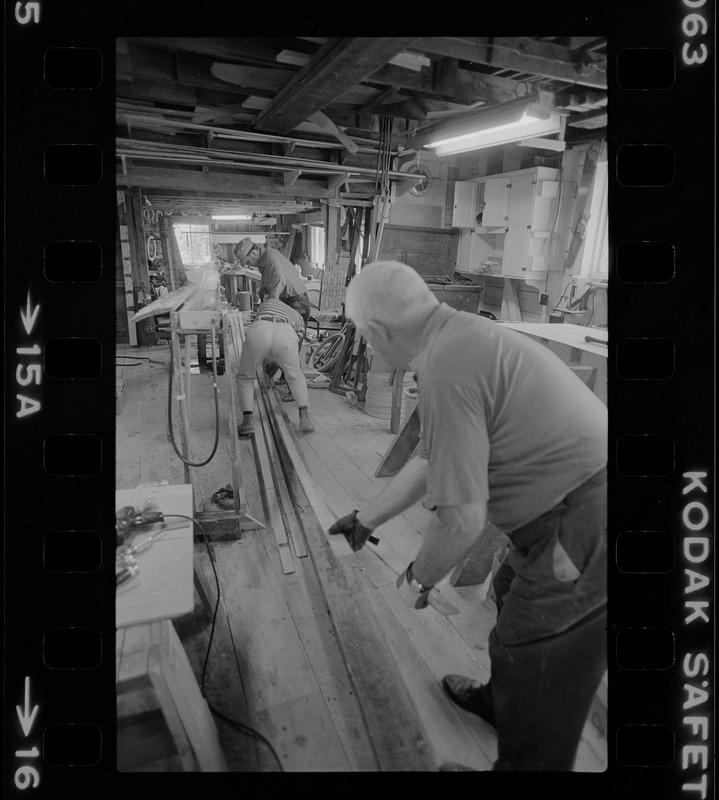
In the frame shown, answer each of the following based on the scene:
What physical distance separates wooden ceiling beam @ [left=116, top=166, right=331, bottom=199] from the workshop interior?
0.01m

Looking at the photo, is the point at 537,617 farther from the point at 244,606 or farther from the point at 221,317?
the point at 221,317

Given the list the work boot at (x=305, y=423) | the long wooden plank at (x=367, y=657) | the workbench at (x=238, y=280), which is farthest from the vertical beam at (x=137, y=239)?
the long wooden plank at (x=367, y=657)

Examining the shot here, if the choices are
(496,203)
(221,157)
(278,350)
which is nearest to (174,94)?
(221,157)

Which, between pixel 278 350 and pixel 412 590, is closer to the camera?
pixel 412 590

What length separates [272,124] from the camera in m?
1.80

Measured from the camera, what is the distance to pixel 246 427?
225 cm

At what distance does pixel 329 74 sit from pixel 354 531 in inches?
53.7

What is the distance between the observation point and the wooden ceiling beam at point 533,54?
4.46 ft

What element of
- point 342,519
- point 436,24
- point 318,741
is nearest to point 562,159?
point 436,24

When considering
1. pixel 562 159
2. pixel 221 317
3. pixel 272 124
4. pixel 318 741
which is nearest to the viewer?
pixel 318 741

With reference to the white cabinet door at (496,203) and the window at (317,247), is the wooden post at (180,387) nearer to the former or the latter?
the window at (317,247)

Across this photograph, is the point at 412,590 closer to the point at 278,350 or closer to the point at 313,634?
the point at 313,634

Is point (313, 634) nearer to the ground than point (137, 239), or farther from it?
nearer to the ground

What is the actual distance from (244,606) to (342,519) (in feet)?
1.37
